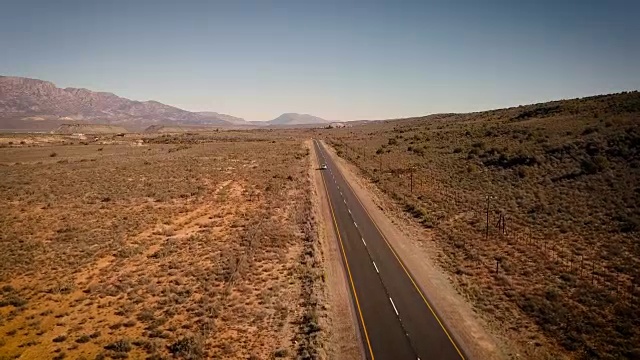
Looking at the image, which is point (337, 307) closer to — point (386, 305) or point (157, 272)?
point (386, 305)

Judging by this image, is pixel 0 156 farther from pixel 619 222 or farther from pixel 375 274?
pixel 619 222

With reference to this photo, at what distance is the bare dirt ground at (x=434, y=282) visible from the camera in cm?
1945

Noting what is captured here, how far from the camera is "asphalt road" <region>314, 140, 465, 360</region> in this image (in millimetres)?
18984

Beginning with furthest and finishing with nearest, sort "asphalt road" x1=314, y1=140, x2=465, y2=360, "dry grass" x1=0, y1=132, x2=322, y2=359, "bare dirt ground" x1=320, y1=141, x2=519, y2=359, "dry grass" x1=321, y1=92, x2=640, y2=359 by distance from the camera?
"dry grass" x1=321, y1=92, x2=640, y2=359 → "dry grass" x1=0, y1=132, x2=322, y2=359 → "bare dirt ground" x1=320, y1=141, x2=519, y2=359 → "asphalt road" x1=314, y1=140, x2=465, y2=360

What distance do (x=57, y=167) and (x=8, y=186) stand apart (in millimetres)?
20809

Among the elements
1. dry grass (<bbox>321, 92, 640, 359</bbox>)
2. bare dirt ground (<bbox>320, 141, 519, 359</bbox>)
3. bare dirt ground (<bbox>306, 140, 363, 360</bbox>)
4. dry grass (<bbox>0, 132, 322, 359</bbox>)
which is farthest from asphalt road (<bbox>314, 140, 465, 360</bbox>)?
dry grass (<bbox>321, 92, 640, 359</bbox>)

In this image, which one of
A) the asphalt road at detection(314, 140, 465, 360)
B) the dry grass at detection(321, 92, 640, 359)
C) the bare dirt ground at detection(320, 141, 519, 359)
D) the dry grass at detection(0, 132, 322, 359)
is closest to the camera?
the asphalt road at detection(314, 140, 465, 360)

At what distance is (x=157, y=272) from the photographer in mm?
27719

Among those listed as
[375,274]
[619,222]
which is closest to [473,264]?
[375,274]

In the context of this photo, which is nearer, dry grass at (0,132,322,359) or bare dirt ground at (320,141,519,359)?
bare dirt ground at (320,141,519,359)

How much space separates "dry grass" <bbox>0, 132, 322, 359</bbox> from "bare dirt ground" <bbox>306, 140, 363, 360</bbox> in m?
0.92

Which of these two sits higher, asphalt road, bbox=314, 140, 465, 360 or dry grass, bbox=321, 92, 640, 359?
dry grass, bbox=321, 92, 640, 359

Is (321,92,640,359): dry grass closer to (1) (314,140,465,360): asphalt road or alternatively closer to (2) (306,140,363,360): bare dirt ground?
(1) (314,140,465,360): asphalt road

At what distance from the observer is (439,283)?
26.5 metres
